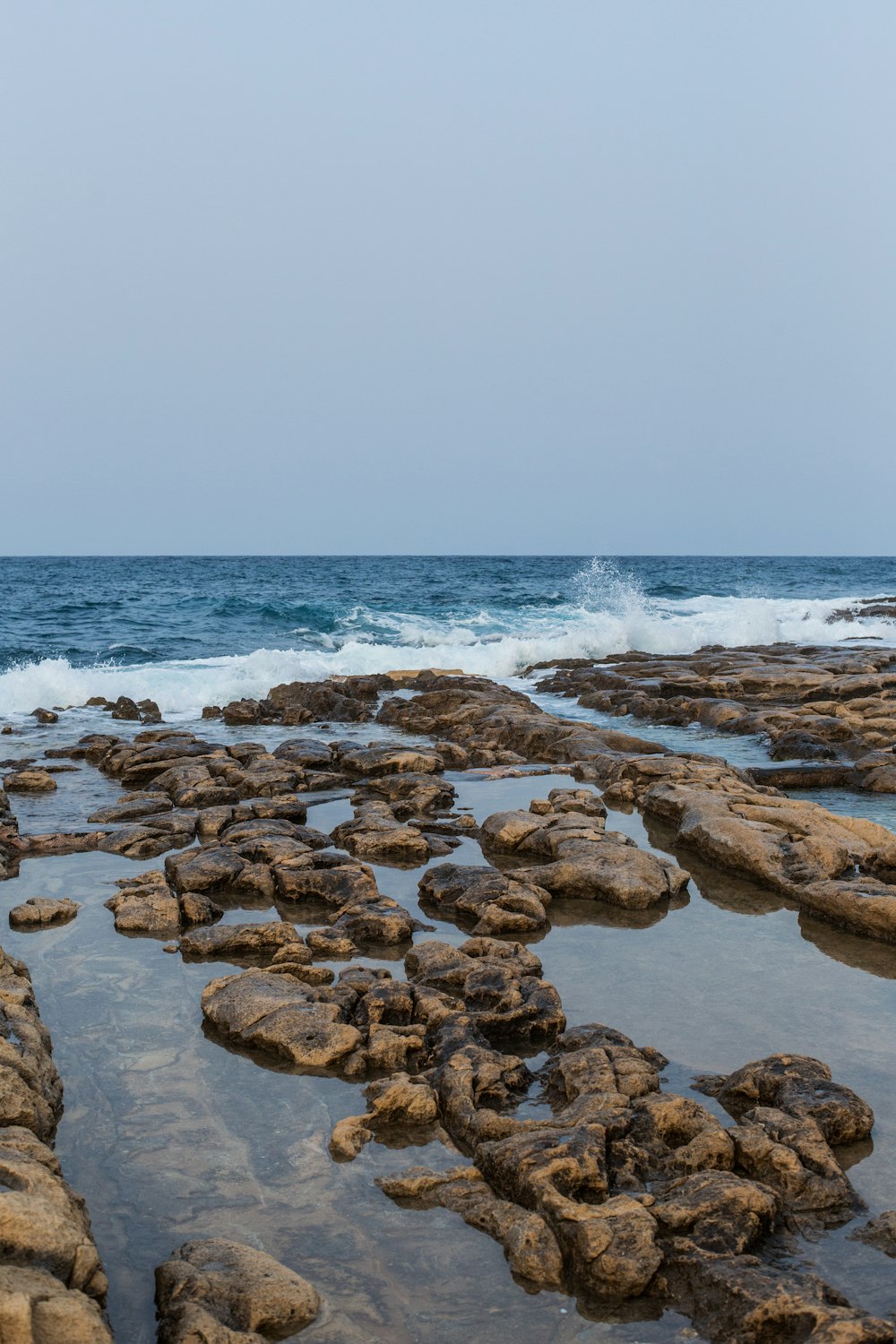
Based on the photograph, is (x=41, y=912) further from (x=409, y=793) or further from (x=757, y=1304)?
(x=757, y=1304)

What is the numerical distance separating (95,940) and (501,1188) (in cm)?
407

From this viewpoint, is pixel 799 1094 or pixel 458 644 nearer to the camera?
pixel 799 1094

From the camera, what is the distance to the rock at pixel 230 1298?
135 inches

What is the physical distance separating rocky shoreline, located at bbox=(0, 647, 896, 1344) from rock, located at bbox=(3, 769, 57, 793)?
0.05m

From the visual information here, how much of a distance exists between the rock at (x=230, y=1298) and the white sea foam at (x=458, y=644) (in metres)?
17.0

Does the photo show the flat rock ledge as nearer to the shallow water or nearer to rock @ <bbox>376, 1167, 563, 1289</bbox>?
the shallow water

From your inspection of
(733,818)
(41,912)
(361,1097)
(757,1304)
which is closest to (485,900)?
(361,1097)

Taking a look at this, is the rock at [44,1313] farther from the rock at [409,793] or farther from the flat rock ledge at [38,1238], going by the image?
the rock at [409,793]

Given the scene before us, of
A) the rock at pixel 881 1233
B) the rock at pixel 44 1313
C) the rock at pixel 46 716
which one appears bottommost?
the rock at pixel 46 716

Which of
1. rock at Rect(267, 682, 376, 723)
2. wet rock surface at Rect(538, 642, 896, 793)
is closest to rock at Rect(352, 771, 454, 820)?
wet rock surface at Rect(538, 642, 896, 793)

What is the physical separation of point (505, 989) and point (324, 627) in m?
30.6

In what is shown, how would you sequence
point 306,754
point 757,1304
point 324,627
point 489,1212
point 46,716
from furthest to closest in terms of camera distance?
1. point 324,627
2. point 46,716
3. point 306,754
4. point 489,1212
5. point 757,1304

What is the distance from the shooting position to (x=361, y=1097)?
5277 millimetres

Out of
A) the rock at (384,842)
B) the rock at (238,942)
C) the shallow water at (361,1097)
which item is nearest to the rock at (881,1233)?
the shallow water at (361,1097)
